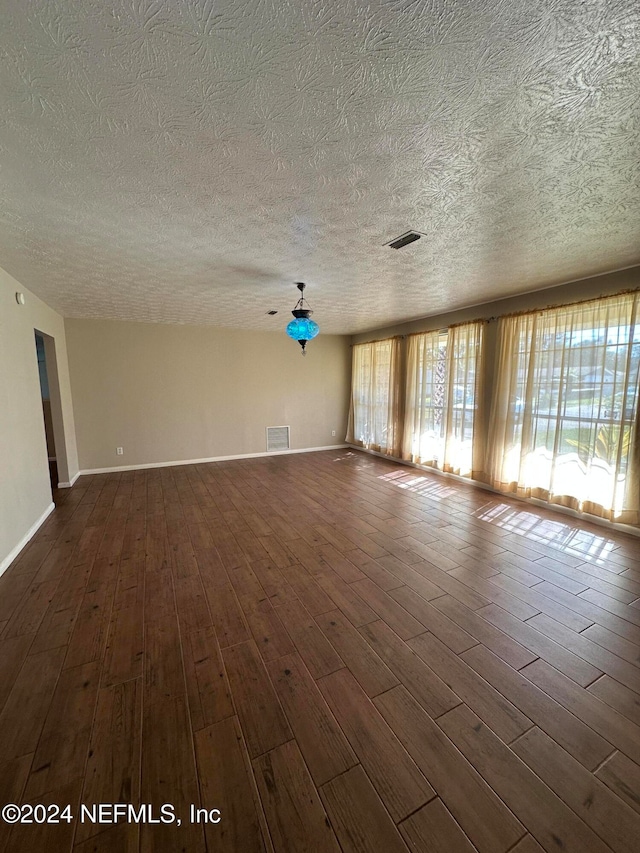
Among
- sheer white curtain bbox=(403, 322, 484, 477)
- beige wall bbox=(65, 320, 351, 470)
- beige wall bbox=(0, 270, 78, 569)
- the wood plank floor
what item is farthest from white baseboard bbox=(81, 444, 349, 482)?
the wood plank floor

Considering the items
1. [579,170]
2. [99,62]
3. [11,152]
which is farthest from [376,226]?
[11,152]

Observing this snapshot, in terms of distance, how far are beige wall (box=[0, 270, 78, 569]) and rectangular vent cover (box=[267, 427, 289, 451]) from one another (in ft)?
12.0

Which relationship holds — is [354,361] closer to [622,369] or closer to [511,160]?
[622,369]

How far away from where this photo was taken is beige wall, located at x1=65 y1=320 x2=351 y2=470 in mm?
5312

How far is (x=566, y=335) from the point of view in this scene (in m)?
3.48

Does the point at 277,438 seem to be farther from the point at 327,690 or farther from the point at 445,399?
the point at 327,690

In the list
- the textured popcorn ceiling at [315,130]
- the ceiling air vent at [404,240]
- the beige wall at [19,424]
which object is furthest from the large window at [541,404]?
the beige wall at [19,424]

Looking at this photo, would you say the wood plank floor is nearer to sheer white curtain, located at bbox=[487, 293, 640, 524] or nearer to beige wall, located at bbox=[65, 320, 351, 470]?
sheer white curtain, located at bbox=[487, 293, 640, 524]

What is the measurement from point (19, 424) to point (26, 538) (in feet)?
3.48

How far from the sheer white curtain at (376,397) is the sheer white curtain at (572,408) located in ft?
6.34

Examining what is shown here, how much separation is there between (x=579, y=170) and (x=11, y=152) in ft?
8.72

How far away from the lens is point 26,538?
120 inches

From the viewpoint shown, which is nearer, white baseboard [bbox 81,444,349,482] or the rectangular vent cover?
white baseboard [bbox 81,444,349,482]

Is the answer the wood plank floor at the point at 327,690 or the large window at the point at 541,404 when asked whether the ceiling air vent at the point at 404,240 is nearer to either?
the large window at the point at 541,404
